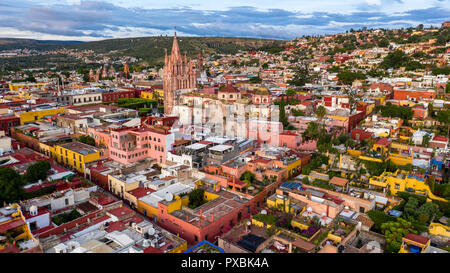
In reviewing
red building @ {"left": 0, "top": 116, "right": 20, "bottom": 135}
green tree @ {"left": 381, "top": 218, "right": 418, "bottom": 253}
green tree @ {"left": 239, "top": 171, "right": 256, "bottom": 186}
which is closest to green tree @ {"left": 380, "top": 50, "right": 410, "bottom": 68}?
green tree @ {"left": 239, "top": 171, "right": 256, "bottom": 186}

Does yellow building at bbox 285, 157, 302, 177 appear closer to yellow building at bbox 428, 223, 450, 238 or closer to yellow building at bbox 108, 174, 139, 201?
yellow building at bbox 428, 223, 450, 238

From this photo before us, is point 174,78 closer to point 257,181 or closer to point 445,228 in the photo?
point 257,181

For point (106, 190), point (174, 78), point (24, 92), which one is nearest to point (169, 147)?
point (106, 190)

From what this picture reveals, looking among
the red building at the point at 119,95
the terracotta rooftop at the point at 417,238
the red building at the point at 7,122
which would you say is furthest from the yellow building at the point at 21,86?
the terracotta rooftop at the point at 417,238

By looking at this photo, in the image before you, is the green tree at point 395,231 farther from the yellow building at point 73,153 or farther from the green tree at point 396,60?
the green tree at point 396,60

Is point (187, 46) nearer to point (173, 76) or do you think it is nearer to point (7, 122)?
point (173, 76)

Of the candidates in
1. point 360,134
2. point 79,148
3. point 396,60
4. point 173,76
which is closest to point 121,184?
point 79,148
